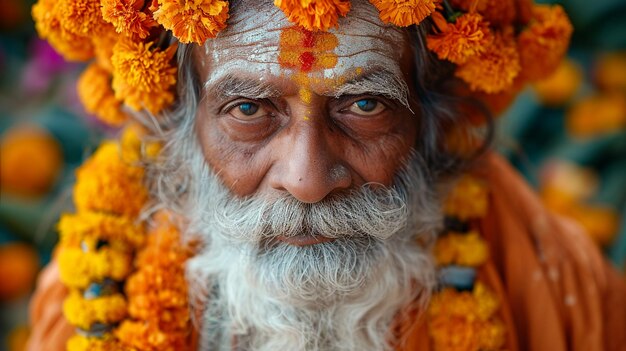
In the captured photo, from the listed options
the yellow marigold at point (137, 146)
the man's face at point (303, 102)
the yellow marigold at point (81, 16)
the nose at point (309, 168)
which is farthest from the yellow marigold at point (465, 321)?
the yellow marigold at point (81, 16)

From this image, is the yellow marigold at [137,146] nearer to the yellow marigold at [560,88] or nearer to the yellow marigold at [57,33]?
the yellow marigold at [57,33]

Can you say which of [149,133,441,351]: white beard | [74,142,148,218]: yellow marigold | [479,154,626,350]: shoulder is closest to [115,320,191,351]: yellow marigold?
[149,133,441,351]: white beard

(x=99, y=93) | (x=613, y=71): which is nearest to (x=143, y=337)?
(x=99, y=93)

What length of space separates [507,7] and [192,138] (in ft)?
3.52

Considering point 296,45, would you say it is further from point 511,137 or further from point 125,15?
point 511,137

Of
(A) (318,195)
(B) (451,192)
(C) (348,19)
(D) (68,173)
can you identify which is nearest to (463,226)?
(B) (451,192)

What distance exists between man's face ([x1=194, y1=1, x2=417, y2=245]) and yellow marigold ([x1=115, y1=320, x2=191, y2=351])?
1.74ft

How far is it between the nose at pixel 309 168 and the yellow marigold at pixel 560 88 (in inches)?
112

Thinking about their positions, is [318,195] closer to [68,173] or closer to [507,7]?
[507,7]

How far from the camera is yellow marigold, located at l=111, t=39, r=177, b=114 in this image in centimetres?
215

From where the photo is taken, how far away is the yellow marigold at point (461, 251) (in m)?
2.56

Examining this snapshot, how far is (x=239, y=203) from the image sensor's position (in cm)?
228

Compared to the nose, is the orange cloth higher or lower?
lower

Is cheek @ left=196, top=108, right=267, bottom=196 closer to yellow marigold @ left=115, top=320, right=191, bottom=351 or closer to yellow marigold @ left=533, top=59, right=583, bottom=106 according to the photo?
yellow marigold @ left=115, top=320, right=191, bottom=351
